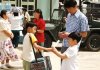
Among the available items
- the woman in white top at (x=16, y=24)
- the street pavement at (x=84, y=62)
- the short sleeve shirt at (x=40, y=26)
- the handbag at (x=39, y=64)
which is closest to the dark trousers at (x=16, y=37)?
the woman in white top at (x=16, y=24)

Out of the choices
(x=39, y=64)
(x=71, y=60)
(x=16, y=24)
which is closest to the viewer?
(x=71, y=60)

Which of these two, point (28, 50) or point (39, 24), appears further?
point (39, 24)

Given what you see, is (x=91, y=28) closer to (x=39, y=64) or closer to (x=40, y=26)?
(x=40, y=26)

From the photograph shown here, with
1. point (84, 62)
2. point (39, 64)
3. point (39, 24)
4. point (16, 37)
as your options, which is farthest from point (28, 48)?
point (16, 37)

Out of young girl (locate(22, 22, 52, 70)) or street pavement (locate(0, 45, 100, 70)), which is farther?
street pavement (locate(0, 45, 100, 70))

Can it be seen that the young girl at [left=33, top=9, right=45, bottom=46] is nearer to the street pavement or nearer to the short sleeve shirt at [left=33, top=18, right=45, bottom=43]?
the short sleeve shirt at [left=33, top=18, right=45, bottom=43]

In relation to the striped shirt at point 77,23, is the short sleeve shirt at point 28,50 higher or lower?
lower

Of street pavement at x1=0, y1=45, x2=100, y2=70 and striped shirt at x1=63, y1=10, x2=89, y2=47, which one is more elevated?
striped shirt at x1=63, y1=10, x2=89, y2=47

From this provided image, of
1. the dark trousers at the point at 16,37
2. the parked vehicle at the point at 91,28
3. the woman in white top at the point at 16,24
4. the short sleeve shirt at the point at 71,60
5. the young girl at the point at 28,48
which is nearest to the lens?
the short sleeve shirt at the point at 71,60

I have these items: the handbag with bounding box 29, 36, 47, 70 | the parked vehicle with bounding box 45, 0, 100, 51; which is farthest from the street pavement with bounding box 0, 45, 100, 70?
the handbag with bounding box 29, 36, 47, 70

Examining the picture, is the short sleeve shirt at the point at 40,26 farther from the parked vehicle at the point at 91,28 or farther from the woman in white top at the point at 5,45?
the parked vehicle at the point at 91,28

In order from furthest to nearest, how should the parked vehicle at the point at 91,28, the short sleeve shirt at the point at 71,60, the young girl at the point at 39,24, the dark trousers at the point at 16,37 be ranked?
the dark trousers at the point at 16,37 → the parked vehicle at the point at 91,28 → the young girl at the point at 39,24 → the short sleeve shirt at the point at 71,60

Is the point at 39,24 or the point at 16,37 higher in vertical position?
the point at 39,24

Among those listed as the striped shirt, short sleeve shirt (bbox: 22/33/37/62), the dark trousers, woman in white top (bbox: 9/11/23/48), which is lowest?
the dark trousers
